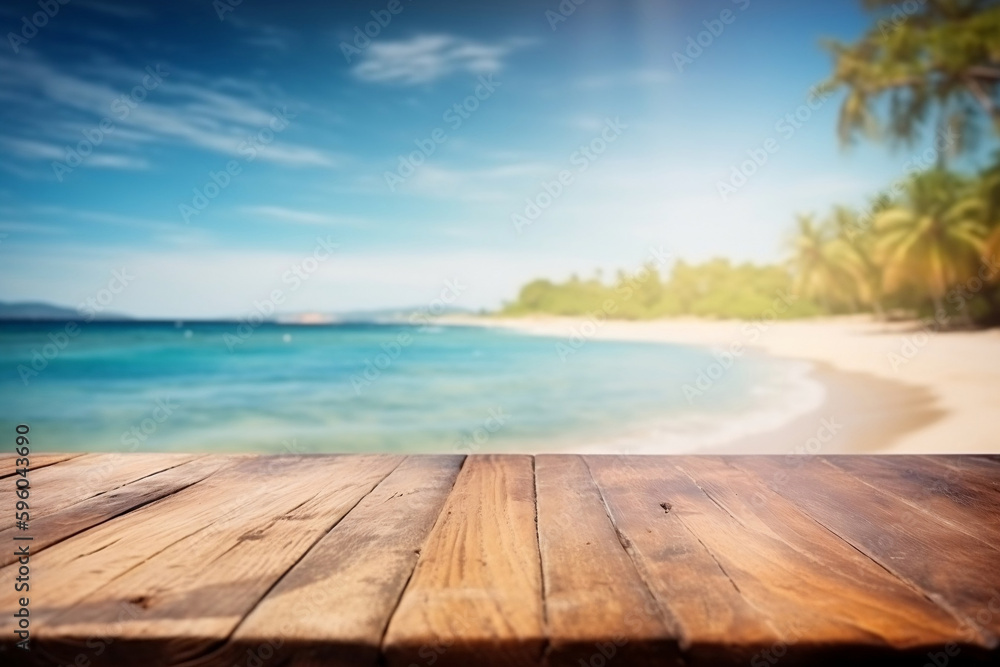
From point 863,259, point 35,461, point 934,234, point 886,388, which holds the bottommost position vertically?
point 886,388

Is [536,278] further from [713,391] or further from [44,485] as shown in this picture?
[44,485]

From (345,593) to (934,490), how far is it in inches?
49.7

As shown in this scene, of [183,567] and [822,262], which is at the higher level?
[822,262]


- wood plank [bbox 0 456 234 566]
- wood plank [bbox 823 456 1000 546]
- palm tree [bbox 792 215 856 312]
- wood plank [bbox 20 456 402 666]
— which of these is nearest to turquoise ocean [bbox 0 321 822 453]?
palm tree [bbox 792 215 856 312]

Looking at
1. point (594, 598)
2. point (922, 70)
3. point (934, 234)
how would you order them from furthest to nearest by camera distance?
point (934, 234) < point (922, 70) < point (594, 598)

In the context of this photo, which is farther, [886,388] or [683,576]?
[886,388]

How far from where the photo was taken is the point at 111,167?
69.2ft

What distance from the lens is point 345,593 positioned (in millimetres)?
707

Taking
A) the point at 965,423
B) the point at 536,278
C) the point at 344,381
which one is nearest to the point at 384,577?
the point at 965,423

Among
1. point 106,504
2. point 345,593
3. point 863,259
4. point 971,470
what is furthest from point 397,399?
point 863,259

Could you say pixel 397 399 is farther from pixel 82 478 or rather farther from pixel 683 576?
pixel 683 576

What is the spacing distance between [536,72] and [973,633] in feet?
65.7

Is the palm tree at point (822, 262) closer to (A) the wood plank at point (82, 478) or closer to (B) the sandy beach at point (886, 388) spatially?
(B) the sandy beach at point (886, 388)

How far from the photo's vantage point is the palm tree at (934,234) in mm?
13656
